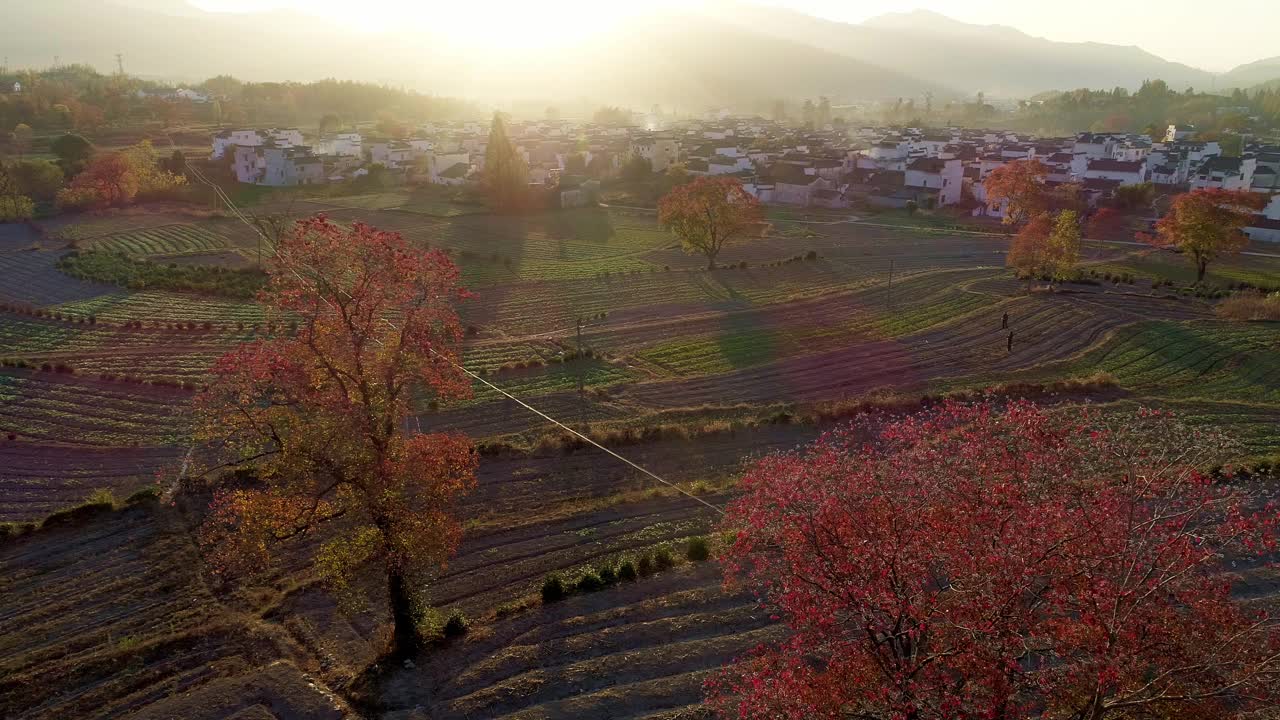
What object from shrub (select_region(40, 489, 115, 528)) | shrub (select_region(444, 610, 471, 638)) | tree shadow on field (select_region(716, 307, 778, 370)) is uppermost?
tree shadow on field (select_region(716, 307, 778, 370))

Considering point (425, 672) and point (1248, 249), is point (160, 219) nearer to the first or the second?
point (425, 672)

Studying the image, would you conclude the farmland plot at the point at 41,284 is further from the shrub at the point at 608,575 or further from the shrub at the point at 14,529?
the shrub at the point at 608,575

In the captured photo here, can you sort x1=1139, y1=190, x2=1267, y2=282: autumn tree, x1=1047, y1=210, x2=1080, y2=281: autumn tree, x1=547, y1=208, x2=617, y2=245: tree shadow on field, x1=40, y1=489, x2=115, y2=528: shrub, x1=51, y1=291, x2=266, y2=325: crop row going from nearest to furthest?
1. x1=40, y1=489, x2=115, y2=528: shrub
2. x1=51, y1=291, x2=266, y2=325: crop row
3. x1=1047, y1=210, x2=1080, y2=281: autumn tree
4. x1=1139, y1=190, x2=1267, y2=282: autumn tree
5. x1=547, y1=208, x2=617, y2=245: tree shadow on field

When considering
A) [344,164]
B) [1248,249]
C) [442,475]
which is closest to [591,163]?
[344,164]

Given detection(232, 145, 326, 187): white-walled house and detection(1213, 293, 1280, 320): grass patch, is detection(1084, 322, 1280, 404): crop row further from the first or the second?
detection(232, 145, 326, 187): white-walled house

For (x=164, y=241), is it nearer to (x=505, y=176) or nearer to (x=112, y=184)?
(x=112, y=184)

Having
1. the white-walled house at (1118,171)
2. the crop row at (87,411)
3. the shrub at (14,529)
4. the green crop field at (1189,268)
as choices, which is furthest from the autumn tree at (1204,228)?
the shrub at (14,529)

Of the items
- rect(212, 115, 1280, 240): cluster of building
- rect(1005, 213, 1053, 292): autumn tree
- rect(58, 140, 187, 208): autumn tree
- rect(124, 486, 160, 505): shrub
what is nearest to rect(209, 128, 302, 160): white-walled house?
rect(212, 115, 1280, 240): cluster of building
